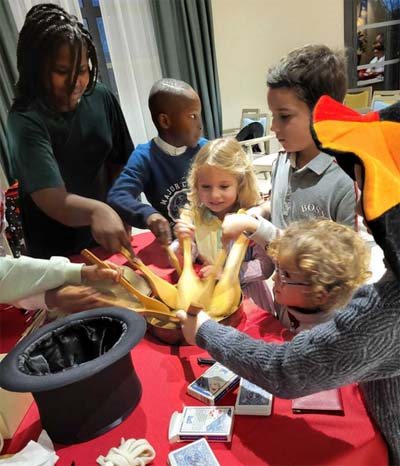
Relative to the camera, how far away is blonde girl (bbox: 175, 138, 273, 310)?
43.7 inches

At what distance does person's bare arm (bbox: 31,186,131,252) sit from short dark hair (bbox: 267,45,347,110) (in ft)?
1.81

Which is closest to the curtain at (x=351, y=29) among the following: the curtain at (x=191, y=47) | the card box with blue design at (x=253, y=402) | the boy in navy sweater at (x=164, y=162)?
the curtain at (x=191, y=47)

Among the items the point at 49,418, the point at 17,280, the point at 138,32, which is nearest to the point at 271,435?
the point at 49,418

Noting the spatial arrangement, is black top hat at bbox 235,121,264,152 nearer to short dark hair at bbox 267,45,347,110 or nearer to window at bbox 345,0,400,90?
window at bbox 345,0,400,90

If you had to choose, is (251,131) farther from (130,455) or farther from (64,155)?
(130,455)

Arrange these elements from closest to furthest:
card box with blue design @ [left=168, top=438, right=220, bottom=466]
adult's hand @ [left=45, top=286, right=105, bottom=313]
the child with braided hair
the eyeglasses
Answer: card box with blue design @ [left=168, top=438, right=220, bottom=466] < the eyeglasses < adult's hand @ [left=45, top=286, right=105, bottom=313] < the child with braided hair

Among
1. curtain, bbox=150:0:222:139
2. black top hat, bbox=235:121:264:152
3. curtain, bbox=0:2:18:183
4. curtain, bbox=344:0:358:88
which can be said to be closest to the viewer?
curtain, bbox=0:2:18:183

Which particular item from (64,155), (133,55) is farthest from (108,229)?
(133,55)

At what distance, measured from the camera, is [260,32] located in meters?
3.54

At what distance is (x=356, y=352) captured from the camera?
495 millimetres

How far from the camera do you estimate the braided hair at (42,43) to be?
3.15 feet

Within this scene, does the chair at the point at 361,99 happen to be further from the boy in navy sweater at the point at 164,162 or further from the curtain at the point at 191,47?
the boy in navy sweater at the point at 164,162

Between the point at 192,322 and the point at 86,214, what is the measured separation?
1.61ft

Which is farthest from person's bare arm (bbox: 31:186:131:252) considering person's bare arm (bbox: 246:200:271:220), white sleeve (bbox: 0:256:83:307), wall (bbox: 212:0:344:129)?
wall (bbox: 212:0:344:129)
